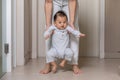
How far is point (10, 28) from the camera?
2.32 meters

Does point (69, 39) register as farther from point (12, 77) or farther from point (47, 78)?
point (12, 77)

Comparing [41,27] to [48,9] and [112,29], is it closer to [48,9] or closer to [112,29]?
[112,29]

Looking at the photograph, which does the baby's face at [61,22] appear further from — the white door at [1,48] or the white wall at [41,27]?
the white wall at [41,27]

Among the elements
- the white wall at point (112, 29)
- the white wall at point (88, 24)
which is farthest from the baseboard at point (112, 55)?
the white wall at point (88, 24)

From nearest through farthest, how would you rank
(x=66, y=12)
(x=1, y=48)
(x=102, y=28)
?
(x=1, y=48) < (x=66, y=12) < (x=102, y=28)

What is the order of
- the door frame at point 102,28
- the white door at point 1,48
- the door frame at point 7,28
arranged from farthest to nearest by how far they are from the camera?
1. the door frame at point 102,28
2. the door frame at point 7,28
3. the white door at point 1,48

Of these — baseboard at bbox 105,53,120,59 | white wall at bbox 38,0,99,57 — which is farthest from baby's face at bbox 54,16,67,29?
baseboard at bbox 105,53,120,59

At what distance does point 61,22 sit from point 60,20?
0.02 metres

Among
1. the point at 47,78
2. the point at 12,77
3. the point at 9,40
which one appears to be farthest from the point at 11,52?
the point at 47,78

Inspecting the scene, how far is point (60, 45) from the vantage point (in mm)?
2250

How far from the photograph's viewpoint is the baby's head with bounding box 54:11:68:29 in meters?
2.22

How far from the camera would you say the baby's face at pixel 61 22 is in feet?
7.30

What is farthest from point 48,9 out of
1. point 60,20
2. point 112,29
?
point 112,29

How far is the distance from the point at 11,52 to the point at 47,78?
485 millimetres
